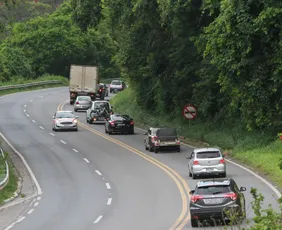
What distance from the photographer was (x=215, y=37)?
37.4m

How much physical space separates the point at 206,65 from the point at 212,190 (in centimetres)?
2531

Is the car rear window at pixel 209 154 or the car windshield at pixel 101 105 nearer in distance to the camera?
the car rear window at pixel 209 154

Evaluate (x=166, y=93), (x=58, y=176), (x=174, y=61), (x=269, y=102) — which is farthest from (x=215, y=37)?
(x=166, y=93)

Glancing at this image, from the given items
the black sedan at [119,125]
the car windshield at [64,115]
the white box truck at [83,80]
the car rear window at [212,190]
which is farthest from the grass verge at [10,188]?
the white box truck at [83,80]

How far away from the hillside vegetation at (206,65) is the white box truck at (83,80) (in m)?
2.76

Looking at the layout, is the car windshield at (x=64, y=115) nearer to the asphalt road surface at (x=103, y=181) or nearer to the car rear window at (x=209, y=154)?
the asphalt road surface at (x=103, y=181)

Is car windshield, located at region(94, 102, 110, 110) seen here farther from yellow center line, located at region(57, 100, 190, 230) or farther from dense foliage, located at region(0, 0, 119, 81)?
dense foliage, located at region(0, 0, 119, 81)

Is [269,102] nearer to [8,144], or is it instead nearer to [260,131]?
[260,131]

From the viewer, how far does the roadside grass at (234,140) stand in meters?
34.8

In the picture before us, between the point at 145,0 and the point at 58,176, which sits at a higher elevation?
the point at 145,0

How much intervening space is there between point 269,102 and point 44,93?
54.9 m

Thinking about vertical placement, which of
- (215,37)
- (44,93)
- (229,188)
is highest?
(215,37)

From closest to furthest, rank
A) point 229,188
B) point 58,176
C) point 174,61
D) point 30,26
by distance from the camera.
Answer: point 229,188 < point 58,176 < point 174,61 < point 30,26

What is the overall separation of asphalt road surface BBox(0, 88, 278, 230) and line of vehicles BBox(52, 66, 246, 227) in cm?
68
